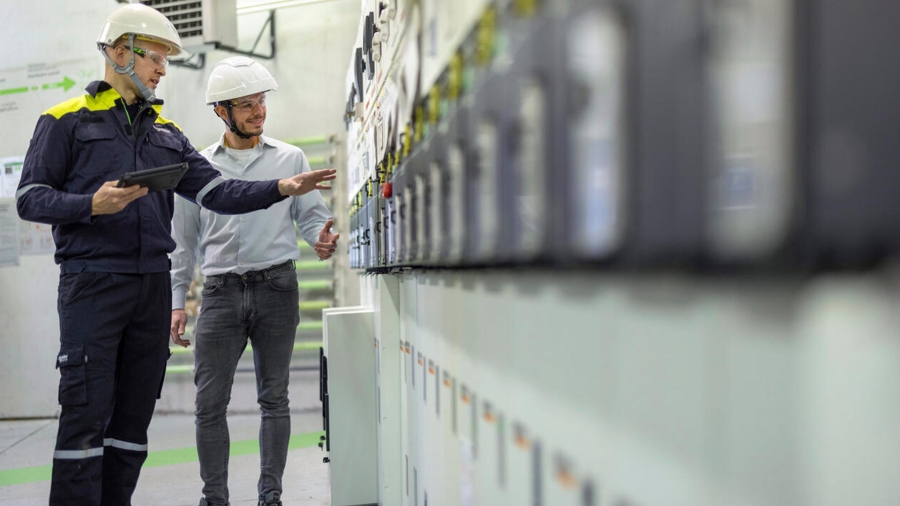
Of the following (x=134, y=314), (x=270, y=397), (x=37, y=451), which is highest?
(x=134, y=314)

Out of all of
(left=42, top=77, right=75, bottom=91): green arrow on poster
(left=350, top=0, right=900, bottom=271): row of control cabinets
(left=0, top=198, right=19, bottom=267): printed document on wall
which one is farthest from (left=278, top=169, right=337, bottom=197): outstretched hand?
(left=0, top=198, right=19, bottom=267): printed document on wall

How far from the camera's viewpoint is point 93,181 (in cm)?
176

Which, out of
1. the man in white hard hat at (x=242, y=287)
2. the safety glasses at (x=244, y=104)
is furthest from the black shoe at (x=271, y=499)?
the safety glasses at (x=244, y=104)

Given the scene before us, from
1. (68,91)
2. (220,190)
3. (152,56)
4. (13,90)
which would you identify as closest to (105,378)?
(220,190)

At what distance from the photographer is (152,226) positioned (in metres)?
1.82

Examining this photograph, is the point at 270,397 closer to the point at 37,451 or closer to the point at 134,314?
the point at 134,314

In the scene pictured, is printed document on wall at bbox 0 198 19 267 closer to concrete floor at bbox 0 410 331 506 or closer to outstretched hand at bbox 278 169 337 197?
concrete floor at bbox 0 410 331 506

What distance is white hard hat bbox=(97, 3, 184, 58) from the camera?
1883 millimetres

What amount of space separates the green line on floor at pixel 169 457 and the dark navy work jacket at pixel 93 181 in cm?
154

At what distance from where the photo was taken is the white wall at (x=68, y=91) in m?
4.15

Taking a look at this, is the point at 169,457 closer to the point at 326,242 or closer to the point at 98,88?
the point at 326,242

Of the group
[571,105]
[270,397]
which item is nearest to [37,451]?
[270,397]

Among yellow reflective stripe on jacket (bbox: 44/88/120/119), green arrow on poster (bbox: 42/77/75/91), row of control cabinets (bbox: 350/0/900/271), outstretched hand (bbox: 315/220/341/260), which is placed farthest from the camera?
green arrow on poster (bbox: 42/77/75/91)

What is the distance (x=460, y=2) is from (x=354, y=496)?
5.95ft
